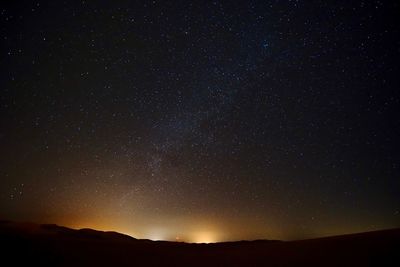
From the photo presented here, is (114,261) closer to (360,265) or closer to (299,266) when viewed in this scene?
(299,266)

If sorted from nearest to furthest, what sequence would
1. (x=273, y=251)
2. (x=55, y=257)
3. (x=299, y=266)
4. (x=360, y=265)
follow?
1. (x=360, y=265)
2. (x=299, y=266)
3. (x=55, y=257)
4. (x=273, y=251)

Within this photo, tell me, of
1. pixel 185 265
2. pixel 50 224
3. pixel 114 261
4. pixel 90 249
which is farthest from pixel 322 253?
pixel 50 224

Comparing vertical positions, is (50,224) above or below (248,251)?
above

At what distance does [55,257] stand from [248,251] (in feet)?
18.6

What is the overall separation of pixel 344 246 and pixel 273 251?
6.43 ft

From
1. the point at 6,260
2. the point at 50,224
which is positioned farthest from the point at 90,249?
the point at 50,224

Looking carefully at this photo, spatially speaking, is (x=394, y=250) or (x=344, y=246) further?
(x=344, y=246)

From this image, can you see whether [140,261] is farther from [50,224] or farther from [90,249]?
[50,224]

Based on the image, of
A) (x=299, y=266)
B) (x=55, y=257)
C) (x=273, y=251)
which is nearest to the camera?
(x=299, y=266)

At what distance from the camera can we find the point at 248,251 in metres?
8.54

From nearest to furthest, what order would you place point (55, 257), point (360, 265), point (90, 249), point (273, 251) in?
point (360, 265) → point (55, 257) → point (273, 251) → point (90, 249)

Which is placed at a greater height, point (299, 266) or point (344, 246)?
point (344, 246)

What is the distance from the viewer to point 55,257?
746cm

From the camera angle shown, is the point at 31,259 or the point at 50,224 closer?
the point at 31,259
